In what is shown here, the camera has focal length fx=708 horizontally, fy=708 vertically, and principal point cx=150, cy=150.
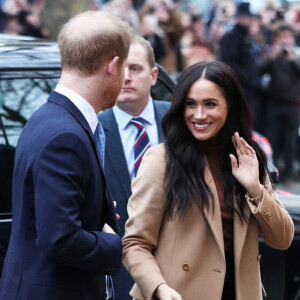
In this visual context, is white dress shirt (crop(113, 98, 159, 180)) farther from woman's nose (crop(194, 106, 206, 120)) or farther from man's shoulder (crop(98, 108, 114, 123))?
woman's nose (crop(194, 106, 206, 120))

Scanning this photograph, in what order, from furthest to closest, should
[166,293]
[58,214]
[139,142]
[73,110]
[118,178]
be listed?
[139,142] < [118,178] < [166,293] < [73,110] < [58,214]

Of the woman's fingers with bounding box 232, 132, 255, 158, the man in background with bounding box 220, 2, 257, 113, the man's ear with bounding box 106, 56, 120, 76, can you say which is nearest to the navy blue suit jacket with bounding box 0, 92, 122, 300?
the man's ear with bounding box 106, 56, 120, 76

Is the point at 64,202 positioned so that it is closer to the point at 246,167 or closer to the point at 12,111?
the point at 246,167

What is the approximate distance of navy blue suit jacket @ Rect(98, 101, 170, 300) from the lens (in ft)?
11.8

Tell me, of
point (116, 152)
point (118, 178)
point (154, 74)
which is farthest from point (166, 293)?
point (154, 74)

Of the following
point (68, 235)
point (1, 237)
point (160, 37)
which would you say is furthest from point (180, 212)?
point (160, 37)

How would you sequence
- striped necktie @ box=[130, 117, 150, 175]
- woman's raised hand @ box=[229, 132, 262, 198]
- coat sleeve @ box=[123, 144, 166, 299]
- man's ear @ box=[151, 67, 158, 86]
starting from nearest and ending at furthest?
coat sleeve @ box=[123, 144, 166, 299] → woman's raised hand @ box=[229, 132, 262, 198] → striped necktie @ box=[130, 117, 150, 175] → man's ear @ box=[151, 67, 158, 86]

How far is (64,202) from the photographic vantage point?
2.25 metres

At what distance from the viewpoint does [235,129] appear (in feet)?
10.0

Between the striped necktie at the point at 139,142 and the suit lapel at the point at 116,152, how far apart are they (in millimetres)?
79

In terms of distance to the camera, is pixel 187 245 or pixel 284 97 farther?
pixel 284 97

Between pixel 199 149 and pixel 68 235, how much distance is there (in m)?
0.91

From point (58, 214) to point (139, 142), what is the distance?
1679 millimetres

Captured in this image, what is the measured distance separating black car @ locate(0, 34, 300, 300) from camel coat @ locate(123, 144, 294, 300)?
29.2 inches
